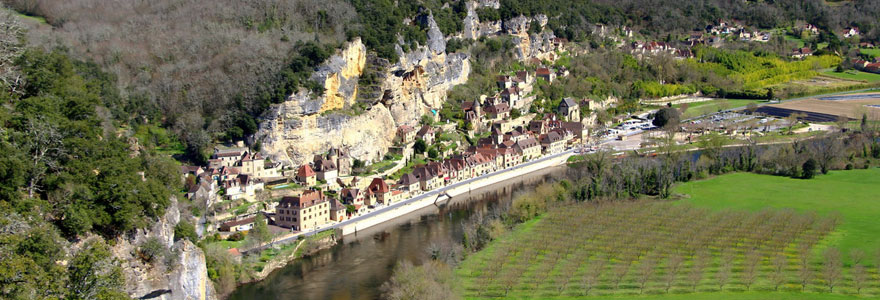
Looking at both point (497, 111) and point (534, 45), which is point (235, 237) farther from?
point (534, 45)

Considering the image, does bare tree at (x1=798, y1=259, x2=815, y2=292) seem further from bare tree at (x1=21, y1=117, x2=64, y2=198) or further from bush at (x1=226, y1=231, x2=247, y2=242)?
bare tree at (x1=21, y1=117, x2=64, y2=198)

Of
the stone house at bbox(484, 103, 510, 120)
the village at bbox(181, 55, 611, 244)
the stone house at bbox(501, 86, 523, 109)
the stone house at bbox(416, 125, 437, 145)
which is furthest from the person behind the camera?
the stone house at bbox(501, 86, 523, 109)

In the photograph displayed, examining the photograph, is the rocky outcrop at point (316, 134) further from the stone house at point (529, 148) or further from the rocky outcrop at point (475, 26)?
the rocky outcrop at point (475, 26)

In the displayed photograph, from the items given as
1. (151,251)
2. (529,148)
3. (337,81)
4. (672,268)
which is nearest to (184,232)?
(151,251)

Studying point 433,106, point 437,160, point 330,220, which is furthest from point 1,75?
point 433,106

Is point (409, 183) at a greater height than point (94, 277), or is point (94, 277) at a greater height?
point (94, 277)

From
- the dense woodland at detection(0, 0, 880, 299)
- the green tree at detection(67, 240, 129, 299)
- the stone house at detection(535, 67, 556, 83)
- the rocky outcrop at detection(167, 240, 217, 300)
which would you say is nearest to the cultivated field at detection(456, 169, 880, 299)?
the dense woodland at detection(0, 0, 880, 299)
